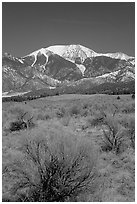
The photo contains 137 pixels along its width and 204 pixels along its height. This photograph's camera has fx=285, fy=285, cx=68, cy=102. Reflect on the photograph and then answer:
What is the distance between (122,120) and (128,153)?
2.93 metres

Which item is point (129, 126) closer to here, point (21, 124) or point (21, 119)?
point (21, 124)

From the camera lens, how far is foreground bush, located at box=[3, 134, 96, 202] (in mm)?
10773

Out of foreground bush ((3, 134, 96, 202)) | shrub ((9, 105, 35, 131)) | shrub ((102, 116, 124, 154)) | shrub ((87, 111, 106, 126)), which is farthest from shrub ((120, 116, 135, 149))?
shrub ((9, 105, 35, 131))

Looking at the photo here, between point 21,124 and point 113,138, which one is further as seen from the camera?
point 21,124

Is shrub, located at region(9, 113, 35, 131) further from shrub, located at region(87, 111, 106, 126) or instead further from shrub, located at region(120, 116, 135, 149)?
shrub, located at region(120, 116, 135, 149)

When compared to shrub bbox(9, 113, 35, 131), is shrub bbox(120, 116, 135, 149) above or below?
above

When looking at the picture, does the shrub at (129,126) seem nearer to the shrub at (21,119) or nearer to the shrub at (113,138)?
the shrub at (113,138)

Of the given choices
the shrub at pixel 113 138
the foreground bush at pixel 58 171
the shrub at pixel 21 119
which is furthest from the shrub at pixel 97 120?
the foreground bush at pixel 58 171

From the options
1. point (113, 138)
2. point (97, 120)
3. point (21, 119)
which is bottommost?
point (113, 138)

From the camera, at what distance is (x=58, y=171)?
35.8ft

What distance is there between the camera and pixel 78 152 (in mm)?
11039

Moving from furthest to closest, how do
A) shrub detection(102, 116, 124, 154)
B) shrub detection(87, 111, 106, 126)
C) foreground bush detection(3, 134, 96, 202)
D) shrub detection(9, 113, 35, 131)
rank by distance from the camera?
shrub detection(87, 111, 106, 126), shrub detection(9, 113, 35, 131), shrub detection(102, 116, 124, 154), foreground bush detection(3, 134, 96, 202)

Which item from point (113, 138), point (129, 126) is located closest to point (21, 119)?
point (113, 138)

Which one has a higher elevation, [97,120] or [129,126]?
[129,126]
